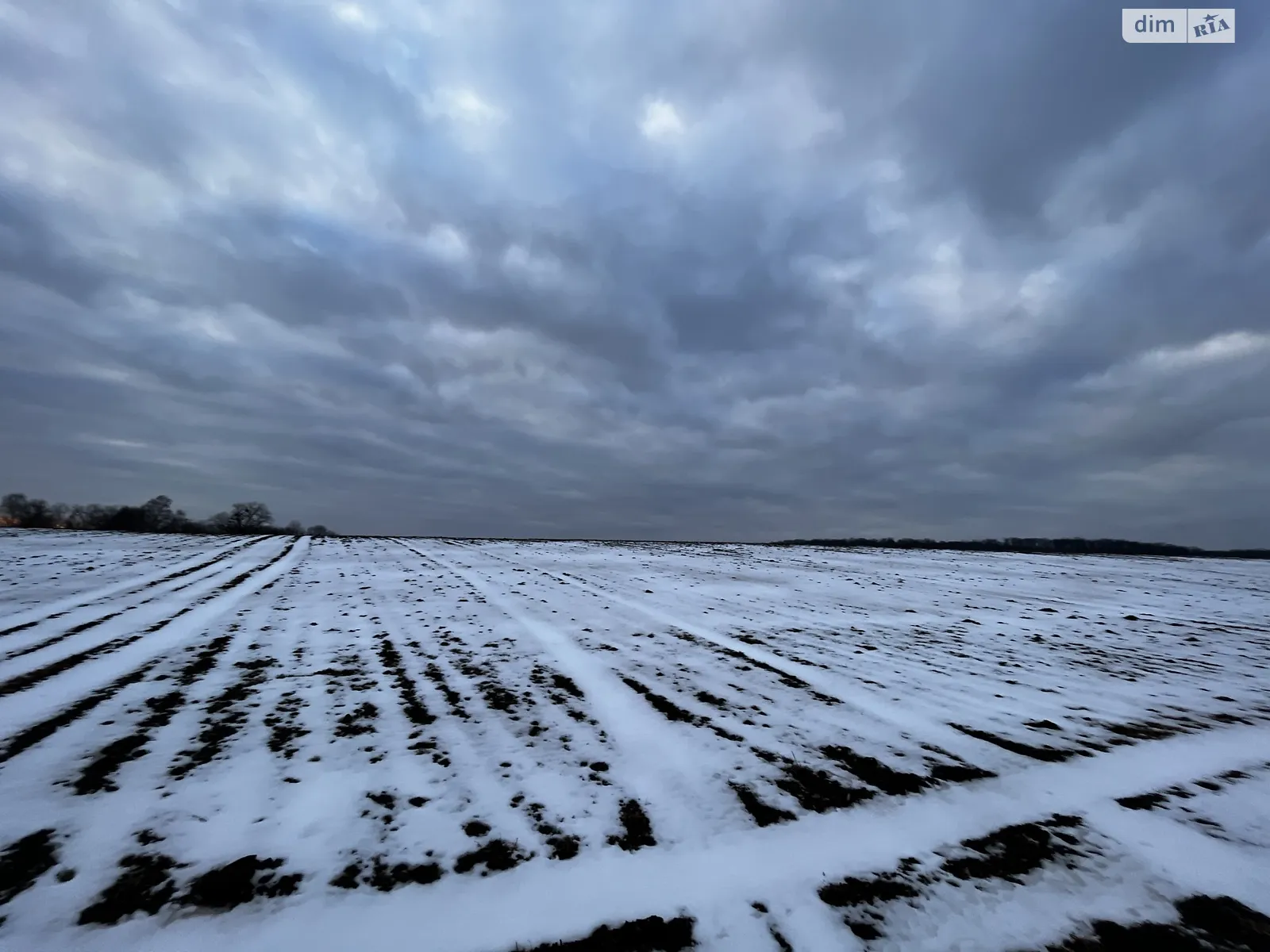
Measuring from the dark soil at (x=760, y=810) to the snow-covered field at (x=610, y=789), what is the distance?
3 centimetres

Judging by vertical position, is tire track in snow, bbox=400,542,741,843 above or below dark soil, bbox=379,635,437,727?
below

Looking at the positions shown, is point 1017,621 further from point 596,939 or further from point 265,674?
point 265,674

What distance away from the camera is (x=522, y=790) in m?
3.76

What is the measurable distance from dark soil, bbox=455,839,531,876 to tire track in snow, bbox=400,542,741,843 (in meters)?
0.90

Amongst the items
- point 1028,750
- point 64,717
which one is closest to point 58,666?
point 64,717

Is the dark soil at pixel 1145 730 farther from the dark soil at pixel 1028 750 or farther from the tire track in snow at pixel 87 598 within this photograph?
the tire track in snow at pixel 87 598

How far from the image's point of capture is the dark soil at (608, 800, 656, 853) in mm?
3178

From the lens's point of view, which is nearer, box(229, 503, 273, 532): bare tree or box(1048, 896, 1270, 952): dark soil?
box(1048, 896, 1270, 952): dark soil

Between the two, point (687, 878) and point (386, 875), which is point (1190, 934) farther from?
point (386, 875)

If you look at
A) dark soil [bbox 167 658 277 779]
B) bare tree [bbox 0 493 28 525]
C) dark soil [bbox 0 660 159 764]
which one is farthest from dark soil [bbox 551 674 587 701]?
bare tree [bbox 0 493 28 525]

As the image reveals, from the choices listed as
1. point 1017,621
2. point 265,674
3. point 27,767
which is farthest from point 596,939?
point 1017,621

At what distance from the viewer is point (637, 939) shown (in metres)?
2.46

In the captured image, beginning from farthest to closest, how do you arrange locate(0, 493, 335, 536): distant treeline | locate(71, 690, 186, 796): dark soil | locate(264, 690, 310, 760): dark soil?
1. locate(0, 493, 335, 536): distant treeline
2. locate(264, 690, 310, 760): dark soil
3. locate(71, 690, 186, 796): dark soil

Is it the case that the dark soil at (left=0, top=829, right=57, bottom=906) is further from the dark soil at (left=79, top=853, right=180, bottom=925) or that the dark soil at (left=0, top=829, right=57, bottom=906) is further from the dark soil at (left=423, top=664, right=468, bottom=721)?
the dark soil at (left=423, top=664, right=468, bottom=721)
